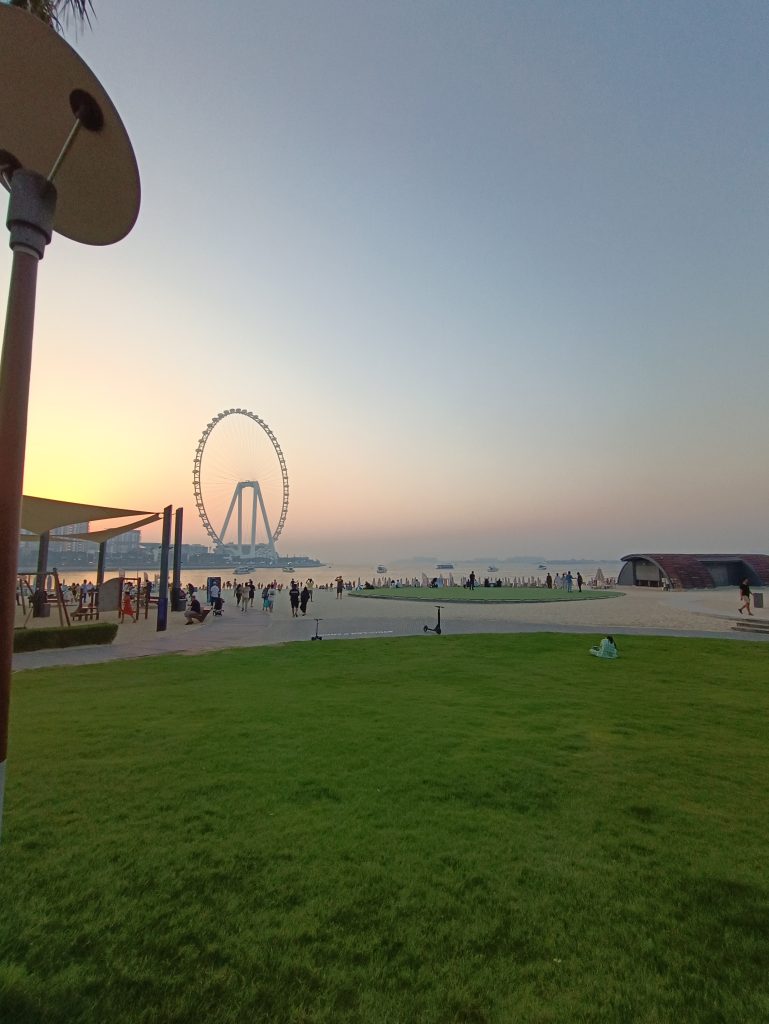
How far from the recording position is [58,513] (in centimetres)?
1878

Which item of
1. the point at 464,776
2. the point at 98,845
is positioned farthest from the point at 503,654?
the point at 98,845

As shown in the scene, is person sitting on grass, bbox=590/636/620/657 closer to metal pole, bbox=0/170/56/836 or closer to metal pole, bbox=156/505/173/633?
metal pole, bbox=0/170/56/836

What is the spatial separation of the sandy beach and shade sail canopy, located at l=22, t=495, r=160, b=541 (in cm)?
423

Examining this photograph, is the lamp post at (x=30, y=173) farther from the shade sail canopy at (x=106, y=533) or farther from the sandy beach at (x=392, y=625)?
the shade sail canopy at (x=106, y=533)

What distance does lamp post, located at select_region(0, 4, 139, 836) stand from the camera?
7.29 feet

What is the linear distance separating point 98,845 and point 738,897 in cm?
411

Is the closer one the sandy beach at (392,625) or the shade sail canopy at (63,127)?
the shade sail canopy at (63,127)

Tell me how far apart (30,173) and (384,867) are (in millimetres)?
4282

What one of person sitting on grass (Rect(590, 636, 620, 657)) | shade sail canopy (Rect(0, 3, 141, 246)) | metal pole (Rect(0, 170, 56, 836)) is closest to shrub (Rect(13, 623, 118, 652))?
person sitting on grass (Rect(590, 636, 620, 657))

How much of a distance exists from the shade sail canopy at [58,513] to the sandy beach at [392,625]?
4232 mm

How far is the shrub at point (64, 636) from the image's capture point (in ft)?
46.4

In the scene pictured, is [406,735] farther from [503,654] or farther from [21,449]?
[503,654]

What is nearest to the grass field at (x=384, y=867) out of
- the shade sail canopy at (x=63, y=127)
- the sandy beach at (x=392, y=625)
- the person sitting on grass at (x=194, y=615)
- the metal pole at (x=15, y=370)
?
the metal pole at (x=15, y=370)

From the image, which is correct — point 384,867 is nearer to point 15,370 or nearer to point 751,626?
point 15,370
